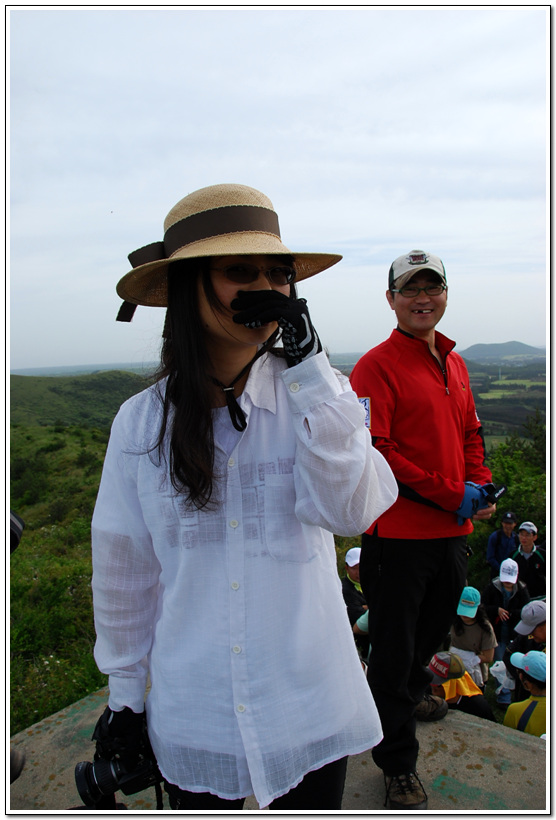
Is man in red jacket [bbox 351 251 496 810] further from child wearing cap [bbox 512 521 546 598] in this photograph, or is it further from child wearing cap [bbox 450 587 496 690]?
child wearing cap [bbox 512 521 546 598]

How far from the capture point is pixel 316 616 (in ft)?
4.59

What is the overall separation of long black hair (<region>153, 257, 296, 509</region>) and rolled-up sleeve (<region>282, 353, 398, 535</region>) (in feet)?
0.76

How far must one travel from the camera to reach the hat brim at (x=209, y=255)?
1352 millimetres

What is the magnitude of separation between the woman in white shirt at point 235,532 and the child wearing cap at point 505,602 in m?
5.62

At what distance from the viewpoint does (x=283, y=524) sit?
139cm

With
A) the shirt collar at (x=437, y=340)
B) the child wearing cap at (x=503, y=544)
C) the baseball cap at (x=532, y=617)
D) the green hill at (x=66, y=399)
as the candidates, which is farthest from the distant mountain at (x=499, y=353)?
the shirt collar at (x=437, y=340)

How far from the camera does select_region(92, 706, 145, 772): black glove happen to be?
1.47m

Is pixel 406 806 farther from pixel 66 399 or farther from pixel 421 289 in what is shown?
pixel 66 399

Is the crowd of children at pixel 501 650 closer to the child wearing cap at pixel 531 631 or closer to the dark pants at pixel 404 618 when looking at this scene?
the child wearing cap at pixel 531 631

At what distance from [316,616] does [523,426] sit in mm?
15524

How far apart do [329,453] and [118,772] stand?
1.07m

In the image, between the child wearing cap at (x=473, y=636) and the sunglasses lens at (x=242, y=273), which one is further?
the child wearing cap at (x=473, y=636)

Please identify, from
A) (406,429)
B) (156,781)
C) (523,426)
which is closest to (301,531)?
(156,781)

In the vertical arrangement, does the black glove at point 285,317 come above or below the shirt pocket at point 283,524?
above
